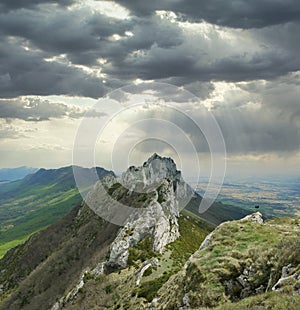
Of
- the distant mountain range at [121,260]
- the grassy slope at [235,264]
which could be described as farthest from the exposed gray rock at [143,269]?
the grassy slope at [235,264]

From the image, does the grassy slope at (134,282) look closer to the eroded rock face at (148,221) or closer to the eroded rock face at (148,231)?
the eroded rock face at (148,231)

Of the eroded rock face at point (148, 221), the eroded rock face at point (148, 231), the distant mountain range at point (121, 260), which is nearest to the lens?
the distant mountain range at point (121, 260)

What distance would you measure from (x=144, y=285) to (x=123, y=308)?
22.8 ft

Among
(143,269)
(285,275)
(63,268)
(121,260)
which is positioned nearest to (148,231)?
(121,260)

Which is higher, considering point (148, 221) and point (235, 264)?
point (235, 264)

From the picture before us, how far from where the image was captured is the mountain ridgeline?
3766 centimetres

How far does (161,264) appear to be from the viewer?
9250 centimetres

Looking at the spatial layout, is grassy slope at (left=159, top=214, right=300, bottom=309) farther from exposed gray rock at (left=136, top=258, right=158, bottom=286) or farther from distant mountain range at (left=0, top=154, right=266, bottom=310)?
exposed gray rock at (left=136, top=258, right=158, bottom=286)

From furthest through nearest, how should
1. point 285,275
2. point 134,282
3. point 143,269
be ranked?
point 143,269
point 134,282
point 285,275

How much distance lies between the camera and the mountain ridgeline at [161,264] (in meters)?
37.7

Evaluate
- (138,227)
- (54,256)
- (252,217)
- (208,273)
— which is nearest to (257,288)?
(208,273)

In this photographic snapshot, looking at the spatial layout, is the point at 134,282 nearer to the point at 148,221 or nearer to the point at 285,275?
the point at 148,221

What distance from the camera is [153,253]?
11081 centimetres

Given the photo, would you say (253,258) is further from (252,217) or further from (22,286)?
(22,286)
